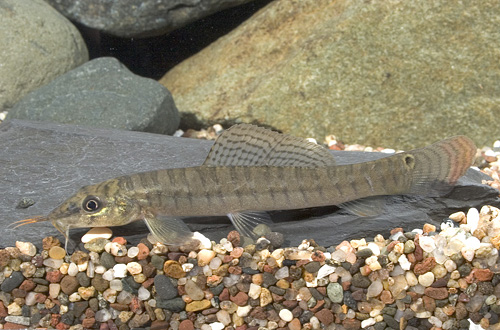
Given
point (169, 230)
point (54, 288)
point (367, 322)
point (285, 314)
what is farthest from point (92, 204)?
point (367, 322)

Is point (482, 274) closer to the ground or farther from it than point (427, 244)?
closer to the ground

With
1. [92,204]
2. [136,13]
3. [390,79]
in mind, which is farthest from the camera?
[136,13]

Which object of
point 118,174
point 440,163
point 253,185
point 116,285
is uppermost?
point 440,163

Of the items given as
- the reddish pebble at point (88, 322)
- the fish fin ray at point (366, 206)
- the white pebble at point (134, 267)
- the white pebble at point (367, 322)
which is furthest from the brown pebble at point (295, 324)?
the reddish pebble at point (88, 322)

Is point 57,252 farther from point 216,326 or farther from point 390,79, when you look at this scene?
point 390,79

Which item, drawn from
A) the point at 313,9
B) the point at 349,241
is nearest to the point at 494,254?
A: the point at 349,241

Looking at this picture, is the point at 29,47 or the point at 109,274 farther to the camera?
the point at 29,47

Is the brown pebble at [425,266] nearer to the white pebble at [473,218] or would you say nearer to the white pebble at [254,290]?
the white pebble at [473,218]
